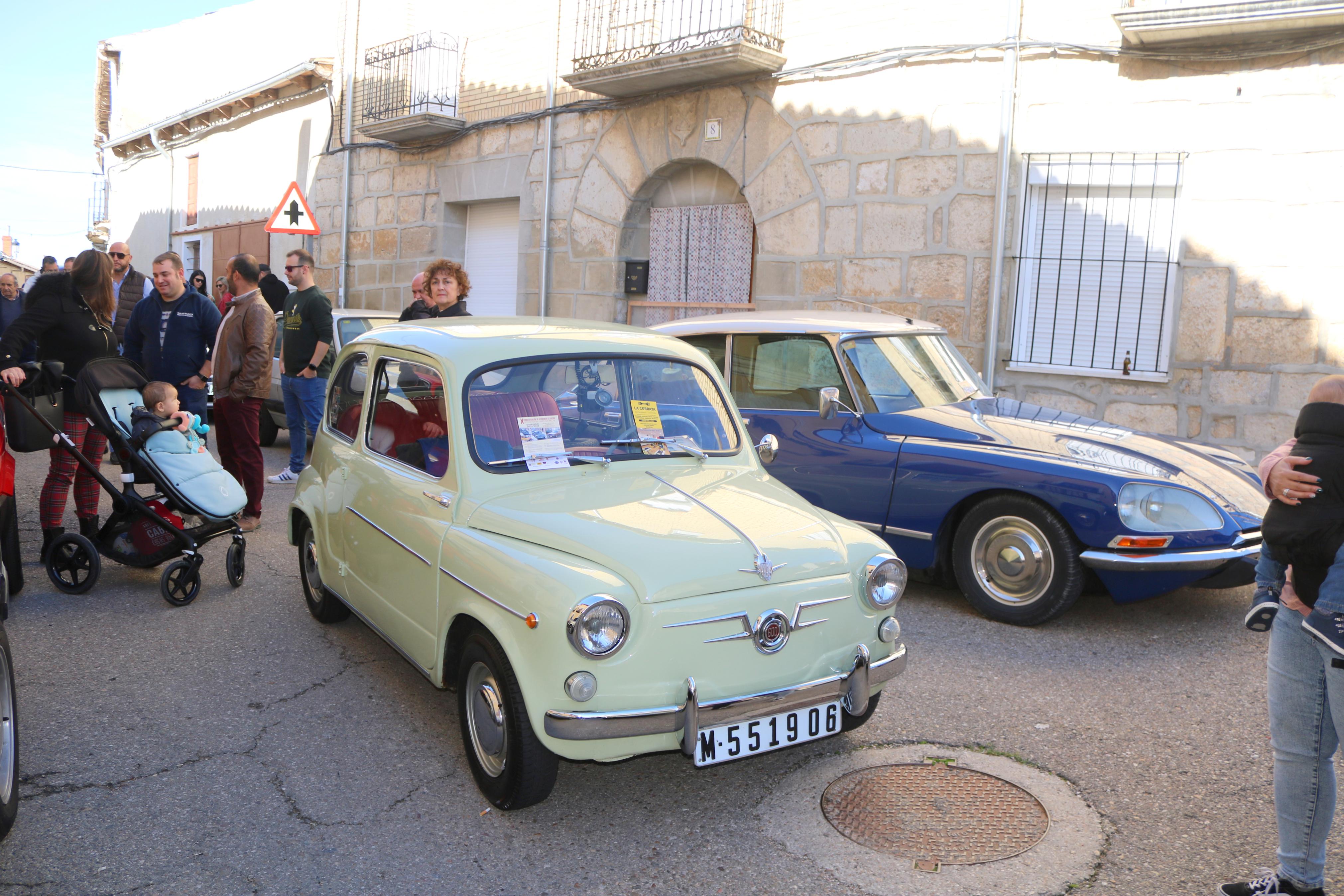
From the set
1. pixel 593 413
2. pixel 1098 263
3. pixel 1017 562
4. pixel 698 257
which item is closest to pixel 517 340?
pixel 593 413

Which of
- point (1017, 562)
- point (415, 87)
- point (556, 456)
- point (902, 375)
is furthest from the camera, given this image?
point (415, 87)

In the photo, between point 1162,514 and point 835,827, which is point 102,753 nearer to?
point 835,827

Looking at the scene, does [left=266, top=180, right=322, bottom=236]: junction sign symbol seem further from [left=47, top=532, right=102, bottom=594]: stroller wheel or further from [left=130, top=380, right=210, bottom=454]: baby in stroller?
[left=47, top=532, right=102, bottom=594]: stroller wheel

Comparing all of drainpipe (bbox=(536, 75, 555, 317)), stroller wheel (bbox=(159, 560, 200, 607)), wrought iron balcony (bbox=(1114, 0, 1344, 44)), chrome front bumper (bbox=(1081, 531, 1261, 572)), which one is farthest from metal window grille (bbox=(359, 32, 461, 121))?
chrome front bumper (bbox=(1081, 531, 1261, 572))

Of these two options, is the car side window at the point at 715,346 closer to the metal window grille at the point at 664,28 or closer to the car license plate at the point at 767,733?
the car license plate at the point at 767,733

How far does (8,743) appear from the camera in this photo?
9.93ft

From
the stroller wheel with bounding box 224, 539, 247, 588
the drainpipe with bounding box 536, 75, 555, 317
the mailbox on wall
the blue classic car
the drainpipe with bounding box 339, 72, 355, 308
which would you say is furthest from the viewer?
the drainpipe with bounding box 339, 72, 355, 308

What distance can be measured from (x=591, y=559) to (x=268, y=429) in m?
8.73

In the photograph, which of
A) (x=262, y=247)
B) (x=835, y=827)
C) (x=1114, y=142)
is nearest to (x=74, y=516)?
(x=835, y=827)

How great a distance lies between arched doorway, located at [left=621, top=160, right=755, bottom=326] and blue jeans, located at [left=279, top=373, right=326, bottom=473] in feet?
15.2

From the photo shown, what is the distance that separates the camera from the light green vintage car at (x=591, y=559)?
313 centimetres

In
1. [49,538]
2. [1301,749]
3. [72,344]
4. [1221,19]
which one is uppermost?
[1221,19]

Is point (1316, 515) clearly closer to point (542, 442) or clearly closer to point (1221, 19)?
point (542, 442)

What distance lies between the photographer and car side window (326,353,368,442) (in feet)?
15.8
